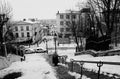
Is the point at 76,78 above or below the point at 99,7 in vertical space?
below

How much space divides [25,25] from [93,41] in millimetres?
38316

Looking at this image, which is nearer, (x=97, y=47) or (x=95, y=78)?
(x=95, y=78)

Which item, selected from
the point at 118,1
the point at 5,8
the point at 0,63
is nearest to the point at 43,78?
the point at 0,63

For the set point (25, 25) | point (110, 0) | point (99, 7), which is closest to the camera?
point (110, 0)

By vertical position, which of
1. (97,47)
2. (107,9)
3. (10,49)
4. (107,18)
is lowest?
(10,49)

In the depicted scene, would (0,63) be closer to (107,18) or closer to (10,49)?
(10,49)

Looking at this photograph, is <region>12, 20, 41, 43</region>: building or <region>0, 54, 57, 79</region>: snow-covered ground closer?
<region>0, 54, 57, 79</region>: snow-covered ground

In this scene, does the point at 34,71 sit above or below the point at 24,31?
above

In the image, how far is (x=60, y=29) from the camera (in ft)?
185

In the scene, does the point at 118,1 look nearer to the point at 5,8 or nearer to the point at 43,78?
the point at 43,78

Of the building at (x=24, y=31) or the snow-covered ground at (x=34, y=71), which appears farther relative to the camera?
the building at (x=24, y=31)

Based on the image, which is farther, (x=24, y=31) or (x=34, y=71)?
(x=24, y=31)

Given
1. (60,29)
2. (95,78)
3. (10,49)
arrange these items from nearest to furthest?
(95,78) → (10,49) → (60,29)

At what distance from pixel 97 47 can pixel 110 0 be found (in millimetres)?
6353
